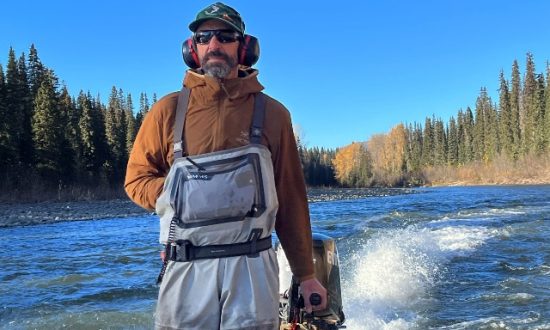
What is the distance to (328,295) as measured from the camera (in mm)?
4125

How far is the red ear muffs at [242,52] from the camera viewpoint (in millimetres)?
2797

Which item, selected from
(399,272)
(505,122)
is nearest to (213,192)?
(399,272)

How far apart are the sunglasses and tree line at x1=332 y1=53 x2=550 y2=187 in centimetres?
7158

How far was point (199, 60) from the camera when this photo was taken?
276 cm

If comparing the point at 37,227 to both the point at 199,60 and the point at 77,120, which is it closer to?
the point at 199,60

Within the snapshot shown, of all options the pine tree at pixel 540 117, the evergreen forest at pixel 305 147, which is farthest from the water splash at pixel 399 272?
the pine tree at pixel 540 117

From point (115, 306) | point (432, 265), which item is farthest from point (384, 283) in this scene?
point (115, 306)

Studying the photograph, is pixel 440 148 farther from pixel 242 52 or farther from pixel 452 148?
pixel 242 52

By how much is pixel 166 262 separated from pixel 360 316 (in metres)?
4.96

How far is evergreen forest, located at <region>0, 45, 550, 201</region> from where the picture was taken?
43375mm

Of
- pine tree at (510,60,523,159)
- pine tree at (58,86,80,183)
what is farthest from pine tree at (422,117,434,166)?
pine tree at (58,86,80,183)

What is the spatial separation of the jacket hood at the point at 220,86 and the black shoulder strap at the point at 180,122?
0.06 metres

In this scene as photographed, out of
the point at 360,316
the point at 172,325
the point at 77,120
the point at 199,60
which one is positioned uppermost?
the point at 77,120

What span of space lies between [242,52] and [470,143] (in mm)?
108084
